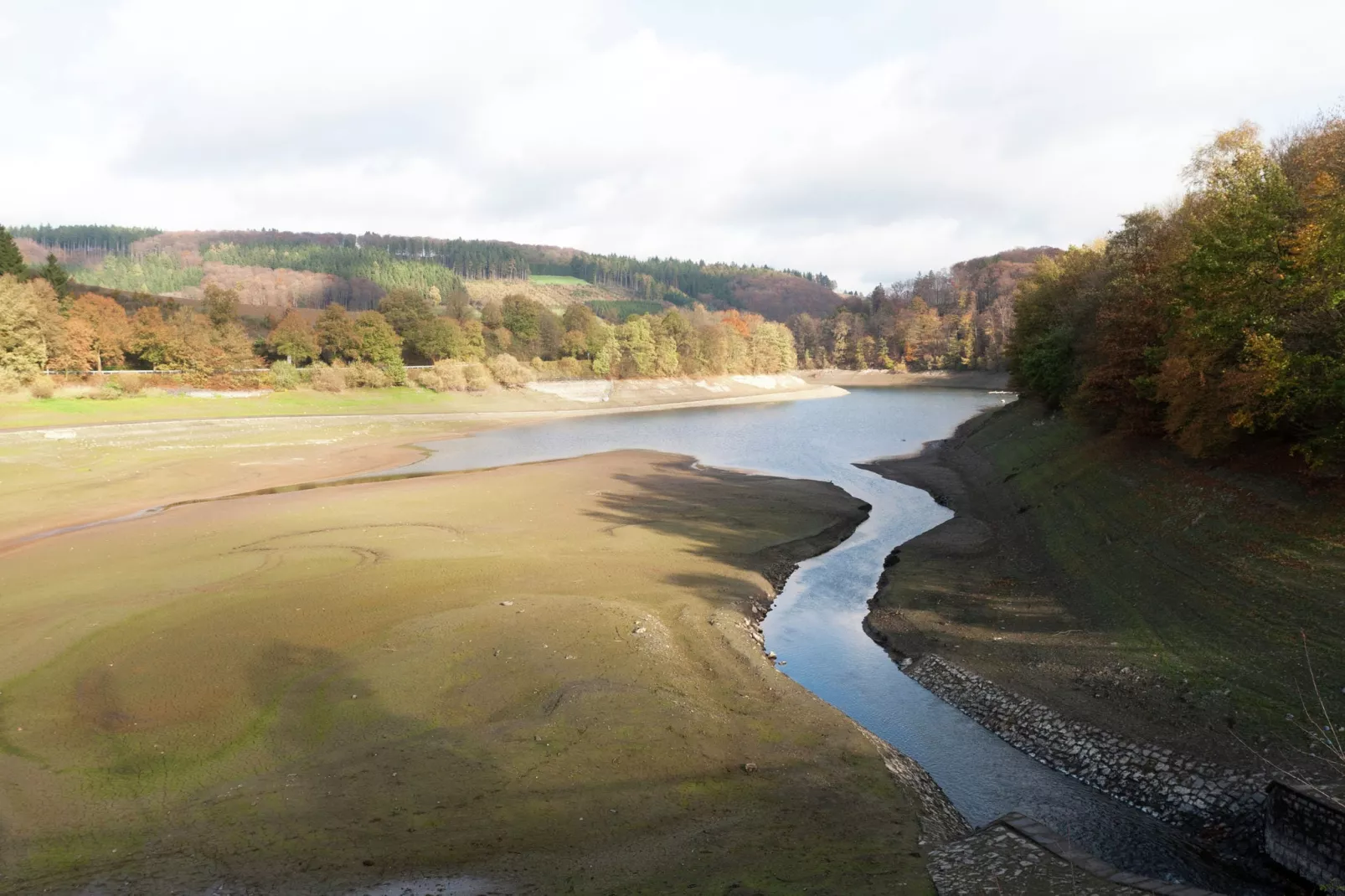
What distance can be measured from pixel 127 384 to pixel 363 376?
2444 cm

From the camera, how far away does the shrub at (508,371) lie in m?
104

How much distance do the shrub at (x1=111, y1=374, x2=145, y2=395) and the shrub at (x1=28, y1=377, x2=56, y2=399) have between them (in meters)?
5.49

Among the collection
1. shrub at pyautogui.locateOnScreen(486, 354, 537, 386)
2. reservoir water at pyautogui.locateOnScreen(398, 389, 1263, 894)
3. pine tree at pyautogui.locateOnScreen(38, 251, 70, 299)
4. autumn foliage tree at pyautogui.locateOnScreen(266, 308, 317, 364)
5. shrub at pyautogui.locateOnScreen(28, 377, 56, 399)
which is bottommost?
reservoir water at pyautogui.locateOnScreen(398, 389, 1263, 894)

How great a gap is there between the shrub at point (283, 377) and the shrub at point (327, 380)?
74.5 inches

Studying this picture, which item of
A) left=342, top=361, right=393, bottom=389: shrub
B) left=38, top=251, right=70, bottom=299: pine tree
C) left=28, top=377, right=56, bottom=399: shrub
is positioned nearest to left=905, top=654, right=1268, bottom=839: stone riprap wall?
left=28, top=377, right=56, bottom=399: shrub

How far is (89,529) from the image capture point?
28484 millimetres

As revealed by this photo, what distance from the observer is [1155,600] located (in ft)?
61.1

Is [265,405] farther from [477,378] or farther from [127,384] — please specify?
[477,378]

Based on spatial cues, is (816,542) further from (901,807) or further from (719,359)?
(719,359)

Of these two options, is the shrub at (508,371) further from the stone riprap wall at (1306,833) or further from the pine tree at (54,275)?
the stone riprap wall at (1306,833)

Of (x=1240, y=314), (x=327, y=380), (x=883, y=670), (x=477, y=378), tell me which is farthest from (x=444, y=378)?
(x=1240, y=314)

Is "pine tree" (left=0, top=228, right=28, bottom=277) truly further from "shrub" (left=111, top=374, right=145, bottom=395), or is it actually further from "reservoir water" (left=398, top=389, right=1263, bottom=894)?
"reservoir water" (left=398, top=389, right=1263, bottom=894)

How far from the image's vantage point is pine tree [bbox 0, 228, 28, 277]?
3211 inches

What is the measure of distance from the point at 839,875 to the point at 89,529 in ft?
102
